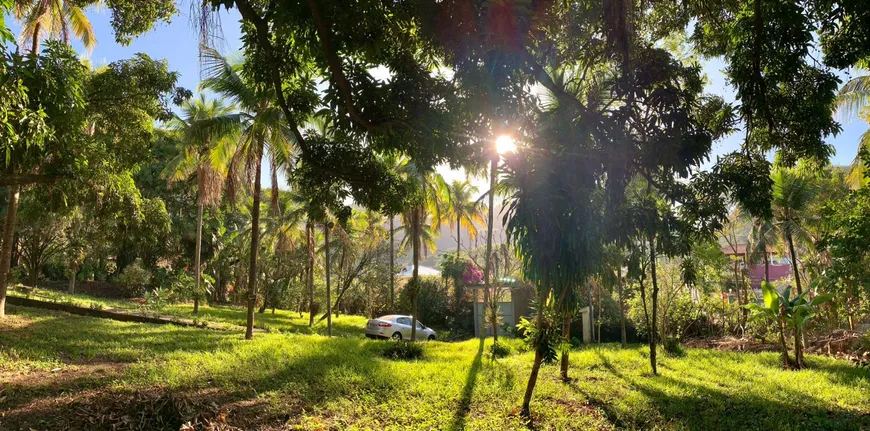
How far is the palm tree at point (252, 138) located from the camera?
11562mm

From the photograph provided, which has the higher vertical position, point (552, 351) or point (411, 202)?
point (411, 202)

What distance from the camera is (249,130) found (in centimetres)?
1204

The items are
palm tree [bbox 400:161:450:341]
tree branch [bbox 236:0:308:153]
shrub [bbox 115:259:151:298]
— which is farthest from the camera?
shrub [bbox 115:259:151:298]

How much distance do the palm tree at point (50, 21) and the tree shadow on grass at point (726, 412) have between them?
12782 mm

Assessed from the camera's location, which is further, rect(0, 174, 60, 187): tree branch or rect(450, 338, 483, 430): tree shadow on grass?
rect(0, 174, 60, 187): tree branch

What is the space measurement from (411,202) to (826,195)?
61.9 ft

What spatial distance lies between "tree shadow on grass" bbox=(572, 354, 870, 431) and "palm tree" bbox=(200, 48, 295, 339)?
8.24m

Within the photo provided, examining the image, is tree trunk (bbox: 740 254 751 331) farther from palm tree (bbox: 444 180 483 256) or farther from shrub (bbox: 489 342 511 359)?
palm tree (bbox: 444 180 483 256)

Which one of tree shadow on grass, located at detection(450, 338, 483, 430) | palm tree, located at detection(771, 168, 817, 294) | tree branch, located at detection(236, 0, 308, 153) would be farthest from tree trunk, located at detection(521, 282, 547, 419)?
palm tree, located at detection(771, 168, 817, 294)

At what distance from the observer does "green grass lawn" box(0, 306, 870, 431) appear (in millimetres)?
5559

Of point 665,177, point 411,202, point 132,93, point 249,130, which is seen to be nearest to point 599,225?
point 665,177

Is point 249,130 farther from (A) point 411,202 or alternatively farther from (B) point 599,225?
(B) point 599,225

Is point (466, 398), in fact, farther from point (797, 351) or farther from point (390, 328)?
point (390, 328)

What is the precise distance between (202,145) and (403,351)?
25.2 ft
